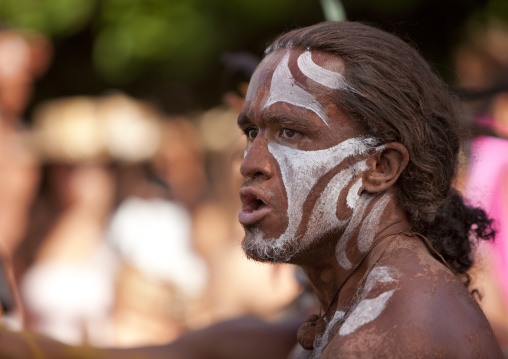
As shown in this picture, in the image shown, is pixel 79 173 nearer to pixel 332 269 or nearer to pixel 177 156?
pixel 177 156

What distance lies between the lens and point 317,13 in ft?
24.0

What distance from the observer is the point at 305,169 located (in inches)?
90.6

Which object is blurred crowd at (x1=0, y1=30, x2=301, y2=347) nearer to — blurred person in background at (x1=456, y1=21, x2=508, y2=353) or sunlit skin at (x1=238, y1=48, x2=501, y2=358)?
blurred person in background at (x1=456, y1=21, x2=508, y2=353)

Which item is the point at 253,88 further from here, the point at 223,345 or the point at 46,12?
the point at 46,12

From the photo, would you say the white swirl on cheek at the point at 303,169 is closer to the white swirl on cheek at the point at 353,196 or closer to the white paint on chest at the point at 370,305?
the white swirl on cheek at the point at 353,196

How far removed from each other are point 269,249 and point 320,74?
2.04 ft

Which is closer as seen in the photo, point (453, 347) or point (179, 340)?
point (453, 347)

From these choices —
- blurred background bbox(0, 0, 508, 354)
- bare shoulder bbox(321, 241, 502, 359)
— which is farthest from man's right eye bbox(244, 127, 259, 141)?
blurred background bbox(0, 0, 508, 354)

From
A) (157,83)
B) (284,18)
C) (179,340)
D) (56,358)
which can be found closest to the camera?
(56,358)

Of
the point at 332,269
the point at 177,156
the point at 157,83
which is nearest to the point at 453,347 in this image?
the point at 332,269

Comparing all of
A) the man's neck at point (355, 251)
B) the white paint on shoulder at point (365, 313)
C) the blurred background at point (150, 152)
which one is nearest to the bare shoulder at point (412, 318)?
the white paint on shoulder at point (365, 313)

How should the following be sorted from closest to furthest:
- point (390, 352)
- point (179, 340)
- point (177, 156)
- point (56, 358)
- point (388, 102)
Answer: point (390, 352) → point (388, 102) → point (56, 358) → point (179, 340) → point (177, 156)

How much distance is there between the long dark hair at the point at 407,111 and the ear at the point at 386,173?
37 millimetres

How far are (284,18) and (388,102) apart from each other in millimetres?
5448
